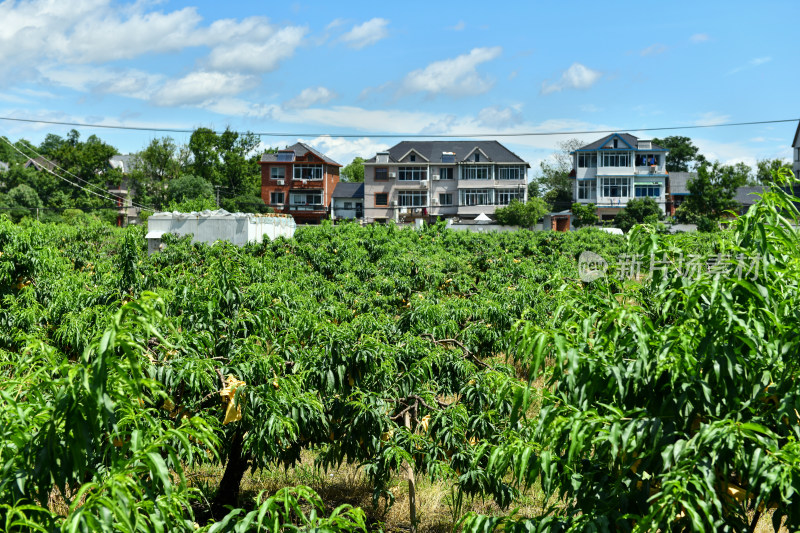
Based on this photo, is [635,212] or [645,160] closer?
[635,212]

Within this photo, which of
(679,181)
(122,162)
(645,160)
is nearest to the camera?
(645,160)

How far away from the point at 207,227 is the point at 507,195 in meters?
37.0

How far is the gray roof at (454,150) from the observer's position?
59.1 meters

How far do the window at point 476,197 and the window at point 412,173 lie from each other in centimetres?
322

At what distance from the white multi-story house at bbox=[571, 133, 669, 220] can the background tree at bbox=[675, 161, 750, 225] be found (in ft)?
27.7

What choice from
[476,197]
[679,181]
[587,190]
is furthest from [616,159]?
[476,197]

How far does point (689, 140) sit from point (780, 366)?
7953cm

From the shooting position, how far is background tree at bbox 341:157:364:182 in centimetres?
8088

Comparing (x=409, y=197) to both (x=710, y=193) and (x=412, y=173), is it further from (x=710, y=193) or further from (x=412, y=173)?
(x=710, y=193)

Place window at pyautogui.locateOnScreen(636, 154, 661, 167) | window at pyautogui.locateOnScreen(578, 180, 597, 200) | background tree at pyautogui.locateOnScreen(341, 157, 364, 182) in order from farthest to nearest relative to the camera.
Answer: background tree at pyautogui.locateOnScreen(341, 157, 364, 182)
window at pyautogui.locateOnScreen(578, 180, 597, 200)
window at pyautogui.locateOnScreen(636, 154, 661, 167)

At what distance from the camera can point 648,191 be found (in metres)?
60.3

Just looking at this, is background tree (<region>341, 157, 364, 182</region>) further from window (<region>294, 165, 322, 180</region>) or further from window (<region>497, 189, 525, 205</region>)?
window (<region>497, 189, 525, 205</region>)

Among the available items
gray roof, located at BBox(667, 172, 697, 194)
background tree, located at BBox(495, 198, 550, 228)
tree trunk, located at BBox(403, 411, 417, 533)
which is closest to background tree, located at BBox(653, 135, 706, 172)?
gray roof, located at BBox(667, 172, 697, 194)

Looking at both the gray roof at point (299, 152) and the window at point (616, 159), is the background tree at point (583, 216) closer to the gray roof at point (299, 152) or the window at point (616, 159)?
the window at point (616, 159)
